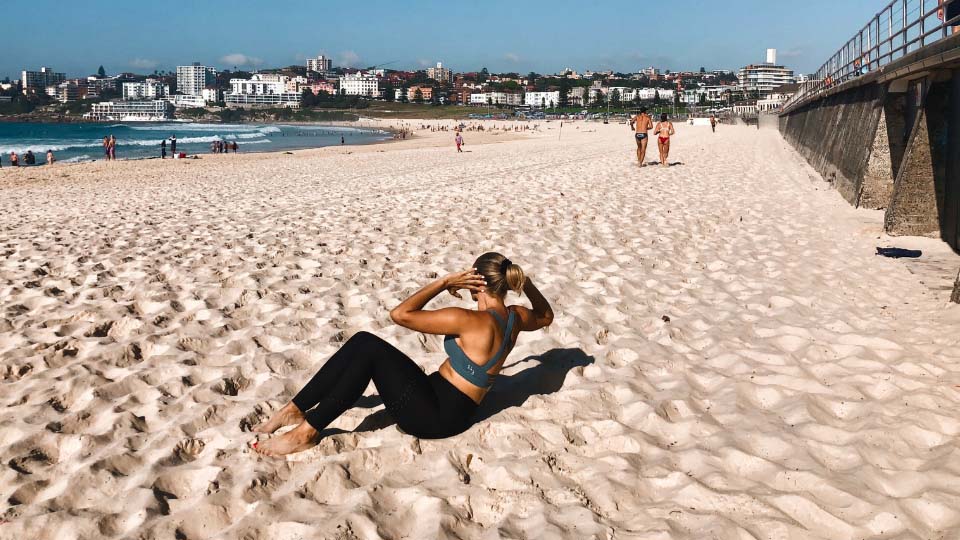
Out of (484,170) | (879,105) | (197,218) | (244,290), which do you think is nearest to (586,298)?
(244,290)

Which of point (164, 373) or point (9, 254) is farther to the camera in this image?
point (9, 254)

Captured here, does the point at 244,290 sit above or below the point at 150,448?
above

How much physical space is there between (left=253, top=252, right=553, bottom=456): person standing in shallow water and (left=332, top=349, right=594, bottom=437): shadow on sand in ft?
0.88

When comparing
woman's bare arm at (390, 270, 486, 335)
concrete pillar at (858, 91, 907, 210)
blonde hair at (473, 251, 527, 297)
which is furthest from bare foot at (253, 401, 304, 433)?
concrete pillar at (858, 91, 907, 210)

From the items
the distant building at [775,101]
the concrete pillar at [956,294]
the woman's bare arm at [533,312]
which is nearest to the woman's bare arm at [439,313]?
the woman's bare arm at [533,312]

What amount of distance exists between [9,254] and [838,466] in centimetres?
861

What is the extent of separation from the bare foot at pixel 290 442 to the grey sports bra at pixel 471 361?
0.82 m

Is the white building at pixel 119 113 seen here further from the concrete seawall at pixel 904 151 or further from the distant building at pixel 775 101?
the concrete seawall at pixel 904 151

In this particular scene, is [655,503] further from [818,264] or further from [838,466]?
[818,264]

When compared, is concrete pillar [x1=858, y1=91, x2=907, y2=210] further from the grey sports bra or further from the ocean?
the ocean

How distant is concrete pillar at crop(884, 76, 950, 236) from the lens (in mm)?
9016

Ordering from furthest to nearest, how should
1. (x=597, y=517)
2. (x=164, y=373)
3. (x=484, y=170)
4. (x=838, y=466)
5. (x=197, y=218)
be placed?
1. (x=484, y=170)
2. (x=197, y=218)
3. (x=164, y=373)
4. (x=838, y=466)
5. (x=597, y=517)

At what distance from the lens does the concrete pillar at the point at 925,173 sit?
9016 millimetres

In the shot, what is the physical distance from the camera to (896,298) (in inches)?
256
